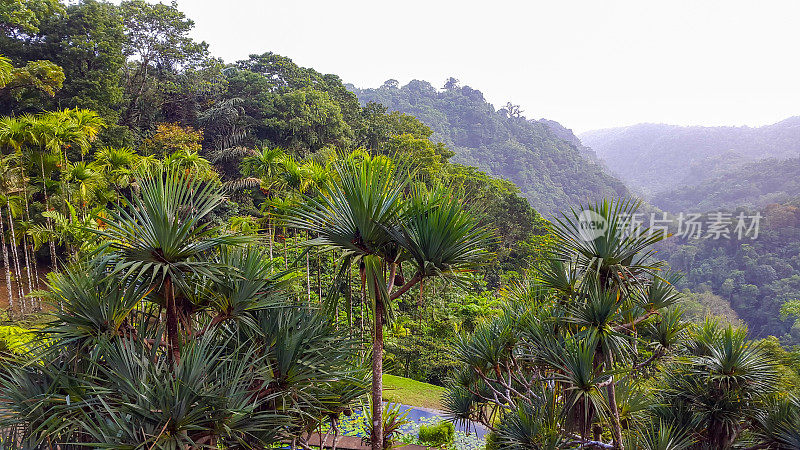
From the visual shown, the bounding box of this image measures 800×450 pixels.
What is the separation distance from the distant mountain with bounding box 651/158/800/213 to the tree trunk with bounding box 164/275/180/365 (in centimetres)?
5803

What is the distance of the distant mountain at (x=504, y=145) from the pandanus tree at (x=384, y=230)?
170ft

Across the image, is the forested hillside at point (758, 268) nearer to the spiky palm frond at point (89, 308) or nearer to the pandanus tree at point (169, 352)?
the pandanus tree at point (169, 352)

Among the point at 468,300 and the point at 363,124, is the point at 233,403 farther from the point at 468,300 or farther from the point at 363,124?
the point at 363,124

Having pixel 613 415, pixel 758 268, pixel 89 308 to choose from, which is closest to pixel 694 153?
pixel 758 268

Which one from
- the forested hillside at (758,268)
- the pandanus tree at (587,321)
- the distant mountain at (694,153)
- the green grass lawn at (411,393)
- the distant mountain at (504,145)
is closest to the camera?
the pandanus tree at (587,321)

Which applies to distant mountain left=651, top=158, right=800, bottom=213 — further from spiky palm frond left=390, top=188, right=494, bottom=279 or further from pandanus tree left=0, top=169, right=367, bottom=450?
pandanus tree left=0, top=169, right=367, bottom=450

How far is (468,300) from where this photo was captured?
16625 mm

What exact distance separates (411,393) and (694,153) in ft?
328

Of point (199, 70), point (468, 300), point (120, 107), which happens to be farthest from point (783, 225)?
point (120, 107)

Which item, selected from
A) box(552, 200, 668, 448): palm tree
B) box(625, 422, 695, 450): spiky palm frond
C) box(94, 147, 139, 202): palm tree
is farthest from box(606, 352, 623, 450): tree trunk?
box(94, 147, 139, 202): palm tree

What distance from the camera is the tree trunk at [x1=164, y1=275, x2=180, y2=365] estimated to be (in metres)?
3.09

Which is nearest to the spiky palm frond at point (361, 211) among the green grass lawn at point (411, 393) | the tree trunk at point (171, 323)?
the tree trunk at point (171, 323)

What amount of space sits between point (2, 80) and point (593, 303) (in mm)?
13135

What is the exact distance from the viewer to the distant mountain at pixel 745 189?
50.0m
